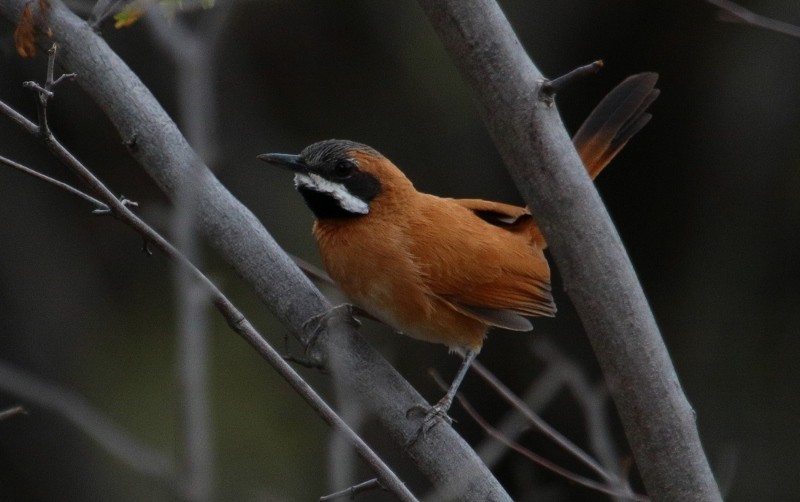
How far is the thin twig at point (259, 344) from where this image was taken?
259 cm

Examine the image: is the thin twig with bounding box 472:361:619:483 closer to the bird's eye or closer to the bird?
the bird

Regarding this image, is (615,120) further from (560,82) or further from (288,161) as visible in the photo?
(560,82)

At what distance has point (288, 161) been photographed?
449 cm

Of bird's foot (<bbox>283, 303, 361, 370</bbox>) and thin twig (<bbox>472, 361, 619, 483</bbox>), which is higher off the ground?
Answer: bird's foot (<bbox>283, 303, 361, 370</bbox>)

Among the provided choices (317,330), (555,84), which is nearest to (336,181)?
(317,330)

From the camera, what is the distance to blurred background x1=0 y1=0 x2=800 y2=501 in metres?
7.63

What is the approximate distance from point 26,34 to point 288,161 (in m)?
1.24

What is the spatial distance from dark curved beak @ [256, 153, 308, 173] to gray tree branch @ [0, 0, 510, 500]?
1.52 ft

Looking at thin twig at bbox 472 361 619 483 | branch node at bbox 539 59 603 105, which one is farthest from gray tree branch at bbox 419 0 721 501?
thin twig at bbox 472 361 619 483

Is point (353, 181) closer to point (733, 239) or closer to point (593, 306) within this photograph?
point (593, 306)

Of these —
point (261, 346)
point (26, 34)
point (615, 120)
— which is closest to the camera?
point (261, 346)

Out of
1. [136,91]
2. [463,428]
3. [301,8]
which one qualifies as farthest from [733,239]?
[136,91]

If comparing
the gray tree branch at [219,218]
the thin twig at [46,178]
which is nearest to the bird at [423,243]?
the gray tree branch at [219,218]

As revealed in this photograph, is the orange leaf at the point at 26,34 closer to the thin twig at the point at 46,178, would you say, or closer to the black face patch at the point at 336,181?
the thin twig at the point at 46,178
